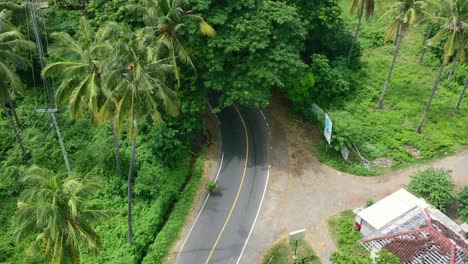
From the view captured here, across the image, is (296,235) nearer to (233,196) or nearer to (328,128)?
(233,196)

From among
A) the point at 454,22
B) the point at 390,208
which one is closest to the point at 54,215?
the point at 390,208

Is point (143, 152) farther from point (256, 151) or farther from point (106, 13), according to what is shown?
point (106, 13)

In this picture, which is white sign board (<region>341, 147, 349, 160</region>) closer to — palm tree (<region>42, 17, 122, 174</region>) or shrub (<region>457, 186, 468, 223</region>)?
shrub (<region>457, 186, 468, 223</region>)

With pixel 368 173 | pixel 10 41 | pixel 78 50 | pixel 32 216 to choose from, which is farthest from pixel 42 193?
pixel 368 173

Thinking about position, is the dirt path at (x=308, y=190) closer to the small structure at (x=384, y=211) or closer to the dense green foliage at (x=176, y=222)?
the small structure at (x=384, y=211)

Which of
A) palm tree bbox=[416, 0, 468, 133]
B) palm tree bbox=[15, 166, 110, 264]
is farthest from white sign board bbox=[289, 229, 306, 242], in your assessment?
palm tree bbox=[416, 0, 468, 133]

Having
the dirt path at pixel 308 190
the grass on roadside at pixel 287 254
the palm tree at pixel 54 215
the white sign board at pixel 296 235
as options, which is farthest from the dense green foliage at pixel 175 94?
the palm tree at pixel 54 215
